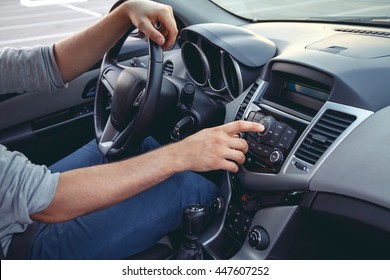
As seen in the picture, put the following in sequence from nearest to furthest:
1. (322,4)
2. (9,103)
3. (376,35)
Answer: (376,35)
(9,103)
(322,4)

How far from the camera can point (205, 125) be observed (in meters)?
1.50

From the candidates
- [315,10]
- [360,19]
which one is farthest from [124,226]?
[315,10]

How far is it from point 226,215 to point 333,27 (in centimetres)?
88

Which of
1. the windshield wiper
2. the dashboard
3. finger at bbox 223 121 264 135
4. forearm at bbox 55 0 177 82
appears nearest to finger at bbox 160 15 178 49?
forearm at bbox 55 0 177 82

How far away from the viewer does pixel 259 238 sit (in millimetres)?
1271

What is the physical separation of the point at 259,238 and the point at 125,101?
64cm

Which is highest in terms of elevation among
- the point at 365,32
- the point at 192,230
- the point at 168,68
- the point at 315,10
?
the point at 365,32

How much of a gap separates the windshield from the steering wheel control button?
92cm

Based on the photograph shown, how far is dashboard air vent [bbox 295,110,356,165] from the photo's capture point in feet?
3.68

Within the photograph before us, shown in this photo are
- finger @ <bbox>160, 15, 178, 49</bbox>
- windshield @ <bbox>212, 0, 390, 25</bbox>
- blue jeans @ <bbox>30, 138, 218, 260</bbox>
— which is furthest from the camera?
windshield @ <bbox>212, 0, 390, 25</bbox>

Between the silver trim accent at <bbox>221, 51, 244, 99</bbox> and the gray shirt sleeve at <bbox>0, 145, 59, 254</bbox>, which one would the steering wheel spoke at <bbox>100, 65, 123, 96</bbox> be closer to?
the silver trim accent at <bbox>221, 51, 244, 99</bbox>

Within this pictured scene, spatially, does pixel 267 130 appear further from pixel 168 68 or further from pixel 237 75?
pixel 168 68

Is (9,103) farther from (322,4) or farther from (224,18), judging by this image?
(322,4)
